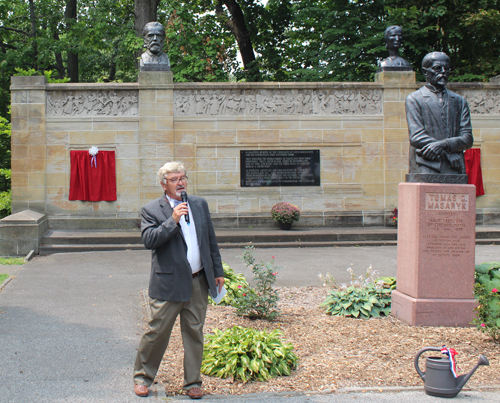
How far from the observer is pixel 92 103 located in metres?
16.8

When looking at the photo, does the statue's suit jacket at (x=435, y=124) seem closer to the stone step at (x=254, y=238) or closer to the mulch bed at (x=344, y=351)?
the mulch bed at (x=344, y=351)

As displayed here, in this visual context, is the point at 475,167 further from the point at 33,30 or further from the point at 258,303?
the point at 33,30

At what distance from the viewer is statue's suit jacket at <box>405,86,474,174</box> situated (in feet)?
23.5

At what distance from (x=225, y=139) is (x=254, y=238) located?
3.63 metres

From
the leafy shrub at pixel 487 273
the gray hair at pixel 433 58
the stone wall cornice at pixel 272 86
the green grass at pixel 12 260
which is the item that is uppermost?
the stone wall cornice at pixel 272 86

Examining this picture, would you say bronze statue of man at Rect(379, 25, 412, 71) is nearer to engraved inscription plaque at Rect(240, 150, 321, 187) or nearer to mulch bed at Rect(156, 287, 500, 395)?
engraved inscription plaque at Rect(240, 150, 321, 187)

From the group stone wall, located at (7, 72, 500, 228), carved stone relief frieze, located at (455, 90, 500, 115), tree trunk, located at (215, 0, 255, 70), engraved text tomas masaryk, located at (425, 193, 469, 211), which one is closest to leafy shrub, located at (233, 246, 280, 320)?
engraved text tomas masaryk, located at (425, 193, 469, 211)

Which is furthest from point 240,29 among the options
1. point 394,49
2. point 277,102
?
point 394,49

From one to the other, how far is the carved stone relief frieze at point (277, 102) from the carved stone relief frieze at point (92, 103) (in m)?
1.48

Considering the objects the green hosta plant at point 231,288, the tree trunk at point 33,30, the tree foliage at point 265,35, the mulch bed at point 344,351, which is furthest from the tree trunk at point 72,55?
the mulch bed at point 344,351

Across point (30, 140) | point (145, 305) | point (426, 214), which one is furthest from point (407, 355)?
point (30, 140)

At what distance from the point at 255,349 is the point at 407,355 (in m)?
1.75

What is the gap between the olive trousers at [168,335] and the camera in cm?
456

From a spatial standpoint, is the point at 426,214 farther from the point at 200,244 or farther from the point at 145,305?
the point at 145,305
